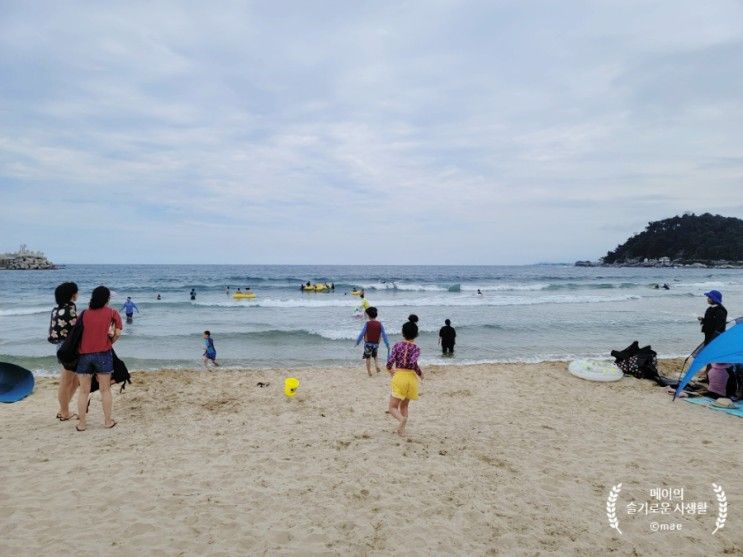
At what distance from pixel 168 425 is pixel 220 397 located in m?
1.71

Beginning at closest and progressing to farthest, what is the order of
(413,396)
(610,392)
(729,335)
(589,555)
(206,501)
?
(589,555), (206,501), (413,396), (729,335), (610,392)

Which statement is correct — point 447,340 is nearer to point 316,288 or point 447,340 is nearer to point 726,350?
point 726,350

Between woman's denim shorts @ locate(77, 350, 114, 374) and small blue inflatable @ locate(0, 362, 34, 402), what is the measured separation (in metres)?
3.34

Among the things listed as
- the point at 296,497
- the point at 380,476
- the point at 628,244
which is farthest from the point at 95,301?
the point at 628,244

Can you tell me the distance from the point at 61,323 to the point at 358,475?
14.1ft

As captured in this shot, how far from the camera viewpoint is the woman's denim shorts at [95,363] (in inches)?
215

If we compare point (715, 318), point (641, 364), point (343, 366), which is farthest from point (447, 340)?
point (715, 318)

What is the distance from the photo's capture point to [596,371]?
1001 centimetres

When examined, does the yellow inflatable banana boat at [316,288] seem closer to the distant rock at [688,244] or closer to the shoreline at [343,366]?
the shoreline at [343,366]

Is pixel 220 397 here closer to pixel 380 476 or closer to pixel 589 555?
pixel 380 476

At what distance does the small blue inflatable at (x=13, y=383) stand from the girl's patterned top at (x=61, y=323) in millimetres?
2884

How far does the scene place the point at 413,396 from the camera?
5734 mm

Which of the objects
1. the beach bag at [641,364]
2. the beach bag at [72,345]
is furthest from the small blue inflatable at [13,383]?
the beach bag at [641,364]

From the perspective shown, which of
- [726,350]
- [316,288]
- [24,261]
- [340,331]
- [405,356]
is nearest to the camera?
[405,356]
